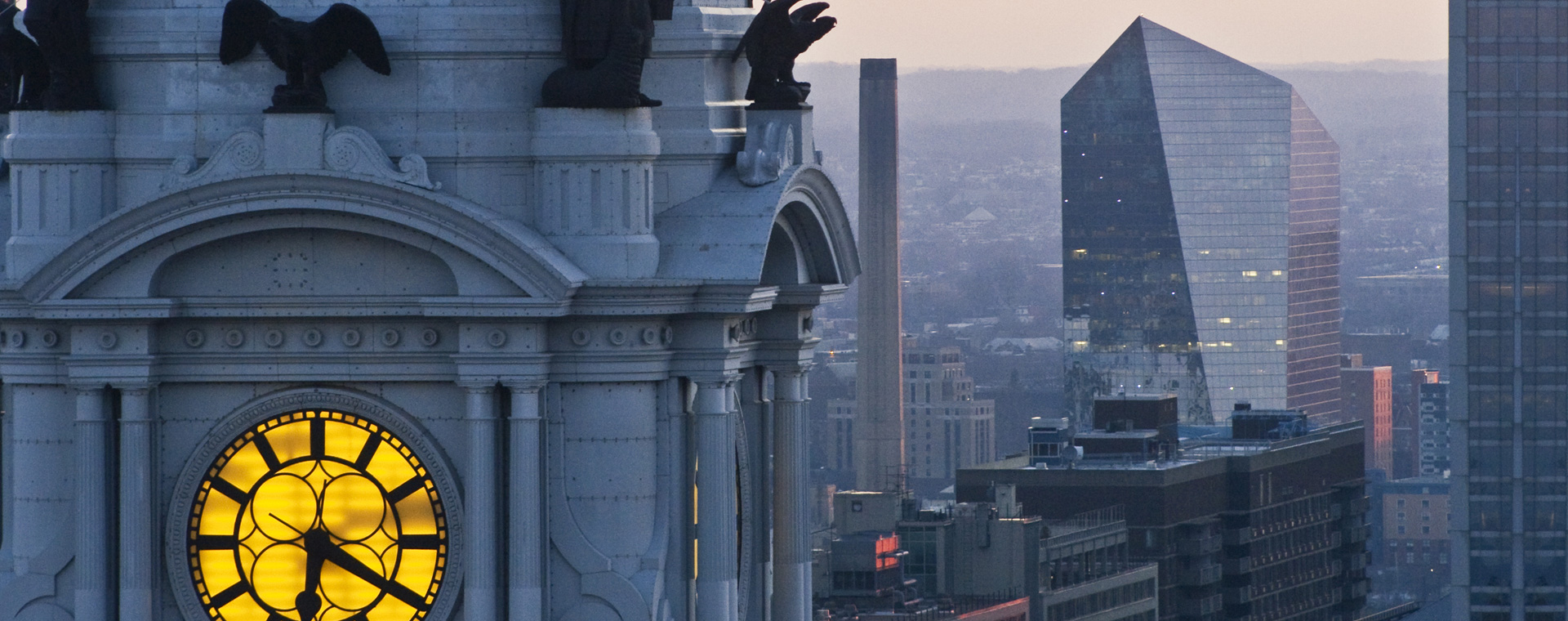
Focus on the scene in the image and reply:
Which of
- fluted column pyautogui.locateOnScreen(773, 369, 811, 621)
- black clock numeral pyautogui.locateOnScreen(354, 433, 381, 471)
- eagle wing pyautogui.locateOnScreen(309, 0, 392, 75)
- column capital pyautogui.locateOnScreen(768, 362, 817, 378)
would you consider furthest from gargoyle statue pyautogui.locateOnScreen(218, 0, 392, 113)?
fluted column pyautogui.locateOnScreen(773, 369, 811, 621)

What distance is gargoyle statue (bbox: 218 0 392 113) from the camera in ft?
100

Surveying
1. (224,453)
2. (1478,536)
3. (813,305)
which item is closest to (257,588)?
(224,453)

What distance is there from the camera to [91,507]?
31.1m

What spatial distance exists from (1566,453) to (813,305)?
169352 millimetres

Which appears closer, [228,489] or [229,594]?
[228,489]

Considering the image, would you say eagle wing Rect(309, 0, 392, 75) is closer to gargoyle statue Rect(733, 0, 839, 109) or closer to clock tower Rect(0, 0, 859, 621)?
clock tower Rect(0, 0, 859, 621)

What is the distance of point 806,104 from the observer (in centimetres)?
3306

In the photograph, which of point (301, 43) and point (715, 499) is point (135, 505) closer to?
point (301, 43)

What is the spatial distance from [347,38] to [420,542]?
4.34 m

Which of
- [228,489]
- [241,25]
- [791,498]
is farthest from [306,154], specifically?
[791,498]

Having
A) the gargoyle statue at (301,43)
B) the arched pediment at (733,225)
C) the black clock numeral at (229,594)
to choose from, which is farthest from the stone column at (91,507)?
the arched pediment at (733,225)

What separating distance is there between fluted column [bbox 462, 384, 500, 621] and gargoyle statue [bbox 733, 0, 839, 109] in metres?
3.99

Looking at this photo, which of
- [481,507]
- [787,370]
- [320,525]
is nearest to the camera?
[481,507]

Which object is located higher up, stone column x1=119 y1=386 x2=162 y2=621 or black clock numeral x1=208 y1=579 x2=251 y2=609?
stone column x1=119 y1=386 x2=162 y2=621
